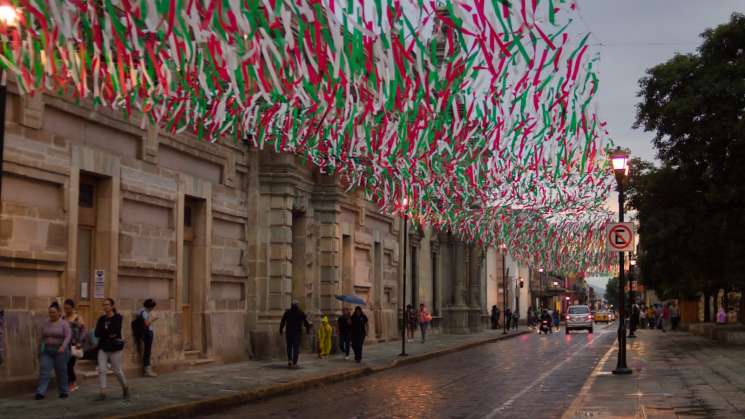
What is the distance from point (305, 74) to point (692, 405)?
8567mm

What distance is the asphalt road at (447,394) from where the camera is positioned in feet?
52.2

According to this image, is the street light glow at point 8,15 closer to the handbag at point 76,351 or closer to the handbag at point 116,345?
the handbag at point 116,345

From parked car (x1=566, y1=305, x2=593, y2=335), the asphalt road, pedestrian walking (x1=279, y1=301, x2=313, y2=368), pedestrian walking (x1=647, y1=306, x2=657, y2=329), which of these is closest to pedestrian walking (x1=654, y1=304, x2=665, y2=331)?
pedestrian walking (x1=647, y1=306, x2=657, y2=329)

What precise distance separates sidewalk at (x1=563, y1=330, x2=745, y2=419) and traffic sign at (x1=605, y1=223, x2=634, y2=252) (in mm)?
2941

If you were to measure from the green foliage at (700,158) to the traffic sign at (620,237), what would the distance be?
1274 centimetres

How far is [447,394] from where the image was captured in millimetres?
19250

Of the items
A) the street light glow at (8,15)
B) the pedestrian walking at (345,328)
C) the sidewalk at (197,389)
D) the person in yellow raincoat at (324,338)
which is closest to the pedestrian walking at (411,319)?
the person in yellow raincoat at (324,338)

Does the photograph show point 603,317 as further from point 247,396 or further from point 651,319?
point 247,396

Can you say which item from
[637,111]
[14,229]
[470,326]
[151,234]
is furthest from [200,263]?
[470,326]

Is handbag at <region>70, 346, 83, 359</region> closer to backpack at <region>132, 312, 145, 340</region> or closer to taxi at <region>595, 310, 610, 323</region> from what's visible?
backpack at <region>132, 312, 145, 340</region>

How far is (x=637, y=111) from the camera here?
39031 mm

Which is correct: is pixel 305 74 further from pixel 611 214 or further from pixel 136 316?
pixel 611 214

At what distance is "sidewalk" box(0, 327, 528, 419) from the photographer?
15505mm

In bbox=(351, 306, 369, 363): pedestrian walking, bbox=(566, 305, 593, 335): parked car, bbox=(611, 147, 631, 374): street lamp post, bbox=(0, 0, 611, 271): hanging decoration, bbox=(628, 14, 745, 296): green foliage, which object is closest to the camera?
bbox=(0, 0, 611, 271): hanging decoration
